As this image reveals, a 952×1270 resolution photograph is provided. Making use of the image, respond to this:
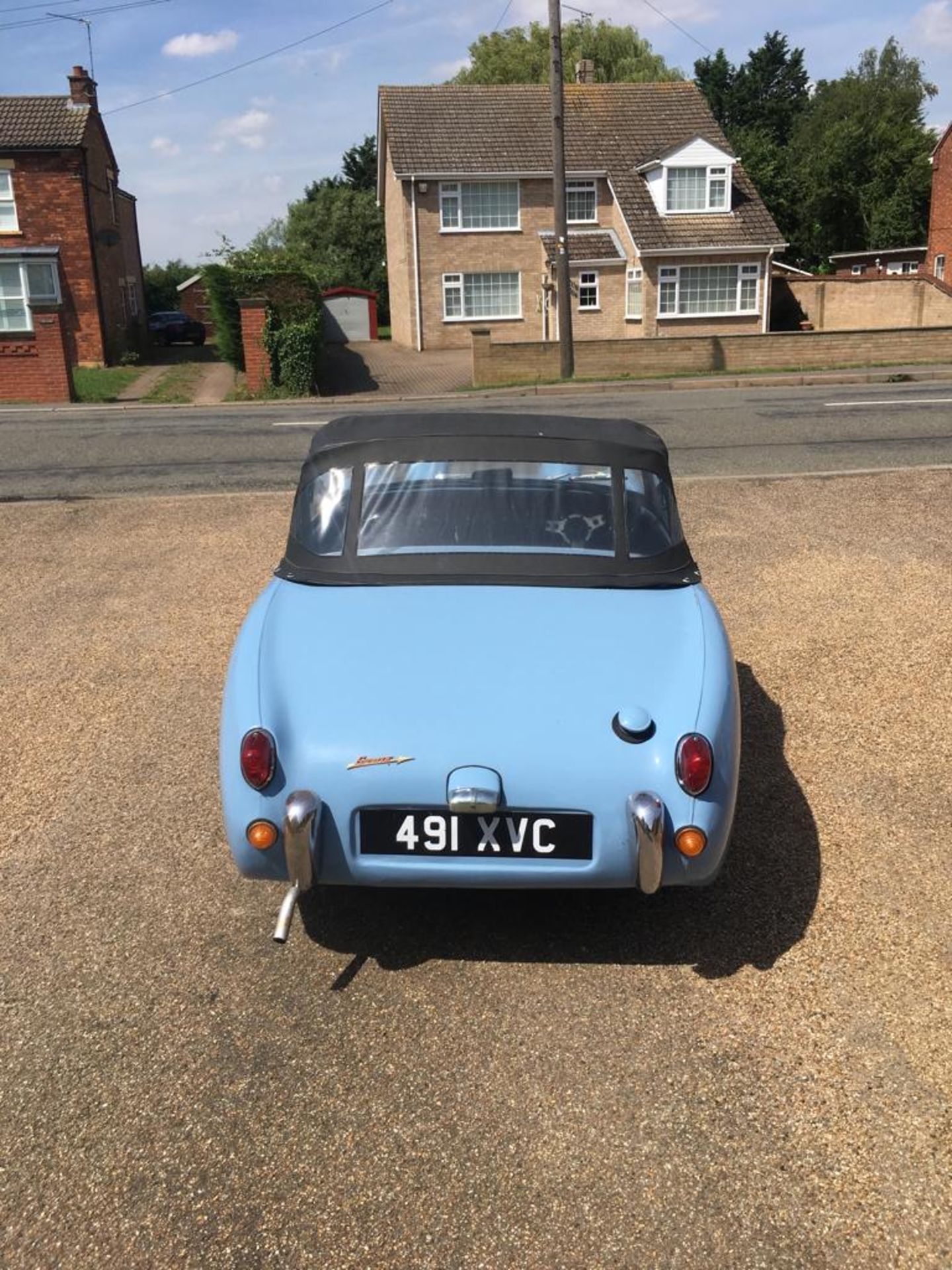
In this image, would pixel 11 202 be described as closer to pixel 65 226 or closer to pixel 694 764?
pixel 65 226

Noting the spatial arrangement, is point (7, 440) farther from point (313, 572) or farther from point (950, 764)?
point (950, 764)

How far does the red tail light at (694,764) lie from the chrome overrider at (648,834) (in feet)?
0.32

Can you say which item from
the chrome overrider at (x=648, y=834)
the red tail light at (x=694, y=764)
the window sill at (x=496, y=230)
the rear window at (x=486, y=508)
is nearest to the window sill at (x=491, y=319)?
the window sill at (x=496, y=230)

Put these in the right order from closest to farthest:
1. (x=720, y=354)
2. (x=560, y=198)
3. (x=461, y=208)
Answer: (x=560, y=198) → (x=720, y=354) → (x=461, y=208)

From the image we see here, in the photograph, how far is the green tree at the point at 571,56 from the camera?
195 ft

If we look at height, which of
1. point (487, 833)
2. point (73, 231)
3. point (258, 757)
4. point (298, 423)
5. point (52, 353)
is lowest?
point (487, 833)

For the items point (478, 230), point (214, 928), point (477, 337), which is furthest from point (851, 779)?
point (478, 230)

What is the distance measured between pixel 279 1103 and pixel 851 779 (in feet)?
9.62

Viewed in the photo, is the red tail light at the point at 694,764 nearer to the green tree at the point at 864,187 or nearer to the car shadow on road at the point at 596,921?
the car shadow on road at the point at 596,921

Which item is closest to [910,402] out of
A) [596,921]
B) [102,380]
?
[596,921]

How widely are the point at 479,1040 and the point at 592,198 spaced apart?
37.8m

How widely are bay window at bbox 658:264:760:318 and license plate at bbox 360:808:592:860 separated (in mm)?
34689

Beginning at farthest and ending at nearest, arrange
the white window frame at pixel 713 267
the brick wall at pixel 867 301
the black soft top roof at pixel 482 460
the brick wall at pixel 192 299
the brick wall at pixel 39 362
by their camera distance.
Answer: the brick wall at pixel 192 299 → the brick wall at pixel 867 301 → the white window frame at pixel 713 267 → the brick wall at pixel 39 362 → the black soft top roof at pixel 482 460

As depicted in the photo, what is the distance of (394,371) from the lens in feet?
101
